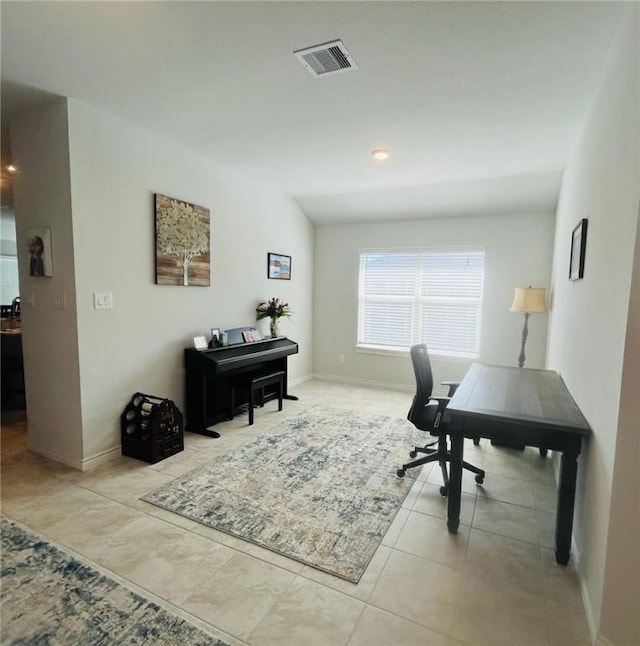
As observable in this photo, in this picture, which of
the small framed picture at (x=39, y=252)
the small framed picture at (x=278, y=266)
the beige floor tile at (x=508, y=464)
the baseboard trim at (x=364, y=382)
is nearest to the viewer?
the small framed picture at (x=39, y=252)

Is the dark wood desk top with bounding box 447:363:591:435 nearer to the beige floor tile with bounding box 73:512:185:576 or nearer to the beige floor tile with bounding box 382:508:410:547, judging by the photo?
the beige floor tile with bounding box 382:508:410:547

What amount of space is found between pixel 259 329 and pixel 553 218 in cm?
367

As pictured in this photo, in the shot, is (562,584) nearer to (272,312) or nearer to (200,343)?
(200,343)

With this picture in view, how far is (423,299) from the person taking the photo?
5000 millimetres

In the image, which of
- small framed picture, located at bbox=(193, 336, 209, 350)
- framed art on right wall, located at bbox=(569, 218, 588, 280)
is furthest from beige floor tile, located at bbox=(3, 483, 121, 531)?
framed art on right wall, located at bbox=(569, 218, 588, 280)

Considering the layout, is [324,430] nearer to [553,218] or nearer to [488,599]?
[488,599]

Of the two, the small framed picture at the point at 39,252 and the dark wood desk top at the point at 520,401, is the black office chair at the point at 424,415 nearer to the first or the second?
the dark wood desk top at the point at 520,401

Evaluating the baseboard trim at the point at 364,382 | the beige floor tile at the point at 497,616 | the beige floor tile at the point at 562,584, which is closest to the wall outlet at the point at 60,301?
the beige floor tile at the point at 497,616

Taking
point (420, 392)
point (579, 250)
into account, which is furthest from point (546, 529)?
point (579, 250)

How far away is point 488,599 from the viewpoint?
1.61 m

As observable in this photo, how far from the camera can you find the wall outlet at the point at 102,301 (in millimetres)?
2699

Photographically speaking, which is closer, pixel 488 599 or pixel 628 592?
pixel 628 592

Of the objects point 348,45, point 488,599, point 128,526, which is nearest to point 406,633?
point 488,599

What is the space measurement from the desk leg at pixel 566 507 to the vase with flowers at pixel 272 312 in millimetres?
3235
